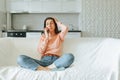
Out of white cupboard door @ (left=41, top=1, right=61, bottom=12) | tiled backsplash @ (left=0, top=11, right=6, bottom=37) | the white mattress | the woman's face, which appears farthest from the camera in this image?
white cupboard door @ (left=41, top=1, right=61, bottom=12)

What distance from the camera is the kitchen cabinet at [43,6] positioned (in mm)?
5227

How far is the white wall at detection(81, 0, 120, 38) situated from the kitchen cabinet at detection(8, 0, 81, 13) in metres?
0.30

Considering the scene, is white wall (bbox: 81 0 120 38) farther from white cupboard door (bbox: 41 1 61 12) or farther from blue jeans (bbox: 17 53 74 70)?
blue jeans (bbox: 17 53 74 70)

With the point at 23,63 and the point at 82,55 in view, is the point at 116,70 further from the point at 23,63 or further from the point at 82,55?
the point at 23,63

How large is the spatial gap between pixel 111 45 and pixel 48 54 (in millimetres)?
807

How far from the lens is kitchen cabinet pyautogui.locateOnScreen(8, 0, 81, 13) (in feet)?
17.1

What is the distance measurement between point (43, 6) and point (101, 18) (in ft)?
4.51

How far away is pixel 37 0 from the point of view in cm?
524

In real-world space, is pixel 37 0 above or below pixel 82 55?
above

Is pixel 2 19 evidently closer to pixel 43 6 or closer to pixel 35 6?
pixel 35 6

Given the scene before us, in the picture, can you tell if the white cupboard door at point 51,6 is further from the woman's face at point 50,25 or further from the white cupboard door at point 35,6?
the woman's face at point 50,25

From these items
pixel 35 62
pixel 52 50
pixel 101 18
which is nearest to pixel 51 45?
pixel 52 50

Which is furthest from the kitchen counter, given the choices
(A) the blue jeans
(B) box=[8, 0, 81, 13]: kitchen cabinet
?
(A) the blue jeans

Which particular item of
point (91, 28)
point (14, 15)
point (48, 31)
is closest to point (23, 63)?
point (48, 31)
